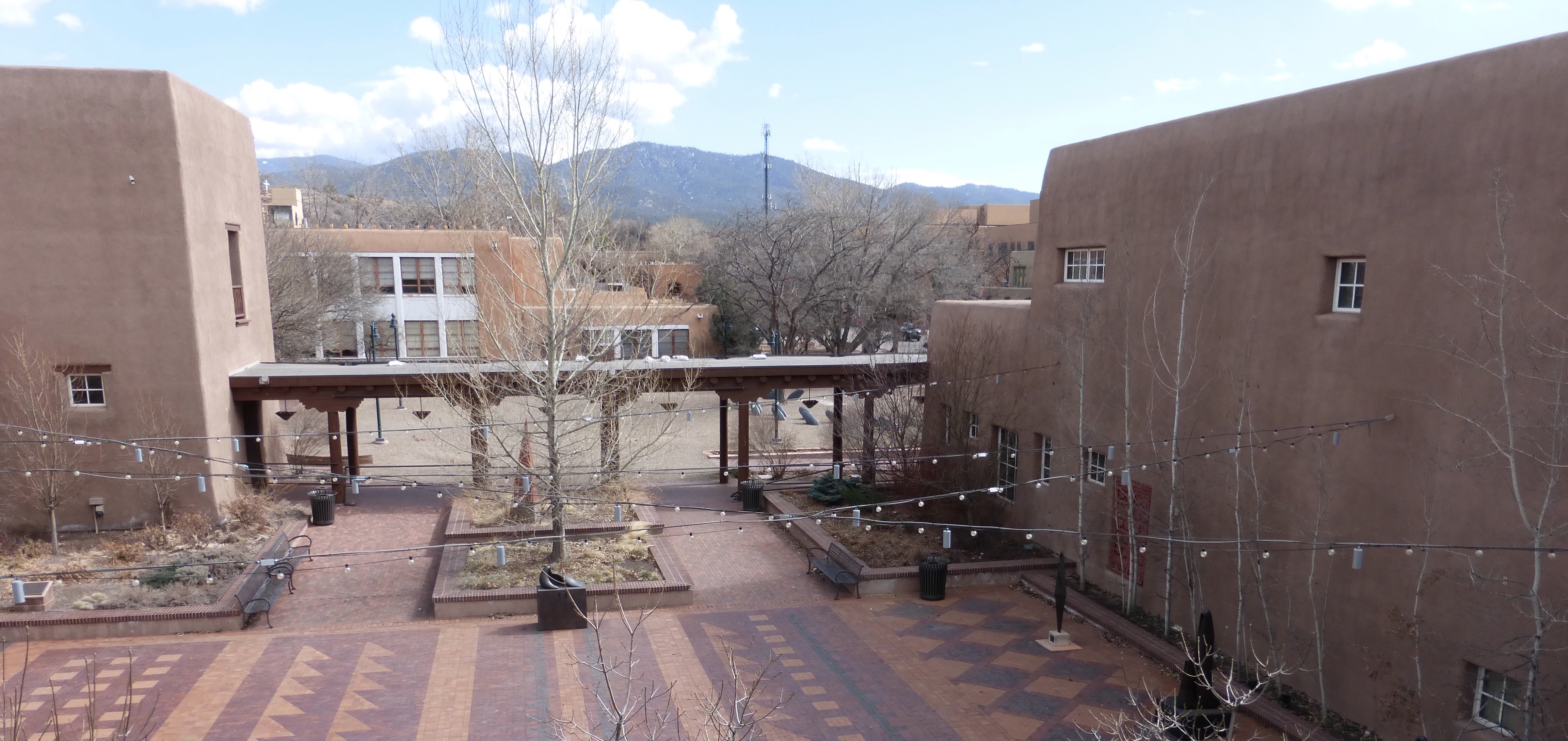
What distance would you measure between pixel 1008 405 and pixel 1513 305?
9451mm

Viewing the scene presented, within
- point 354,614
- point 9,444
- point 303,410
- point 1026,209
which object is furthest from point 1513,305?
point 1026,209

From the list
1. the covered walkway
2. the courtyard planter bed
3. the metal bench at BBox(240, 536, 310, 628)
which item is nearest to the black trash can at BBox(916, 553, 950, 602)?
the courtyard planter bed

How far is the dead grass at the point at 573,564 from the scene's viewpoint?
15523mm

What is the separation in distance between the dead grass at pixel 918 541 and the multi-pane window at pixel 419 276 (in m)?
27.0

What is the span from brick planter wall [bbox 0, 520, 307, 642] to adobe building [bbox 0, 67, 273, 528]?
334 centimetres

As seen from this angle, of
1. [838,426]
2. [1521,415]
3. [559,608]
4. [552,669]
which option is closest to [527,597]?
[559,608]

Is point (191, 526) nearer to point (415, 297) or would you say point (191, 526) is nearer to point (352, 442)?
point (352, 442)

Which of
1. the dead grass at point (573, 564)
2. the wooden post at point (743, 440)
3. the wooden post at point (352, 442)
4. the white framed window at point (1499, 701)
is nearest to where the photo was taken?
the white framed window at point (1499, 701)

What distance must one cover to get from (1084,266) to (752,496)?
30.0 feet

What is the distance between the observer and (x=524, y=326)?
18953 millimetres

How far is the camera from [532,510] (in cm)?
1711

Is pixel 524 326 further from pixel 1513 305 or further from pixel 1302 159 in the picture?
pixel 1513 305

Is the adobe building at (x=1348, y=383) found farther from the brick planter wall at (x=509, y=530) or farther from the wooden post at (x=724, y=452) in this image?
the wooden post at (x=724, y=452)

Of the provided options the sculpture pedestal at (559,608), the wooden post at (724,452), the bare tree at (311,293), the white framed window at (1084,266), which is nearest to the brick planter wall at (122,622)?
the sculpture pedestal at (559,608)
